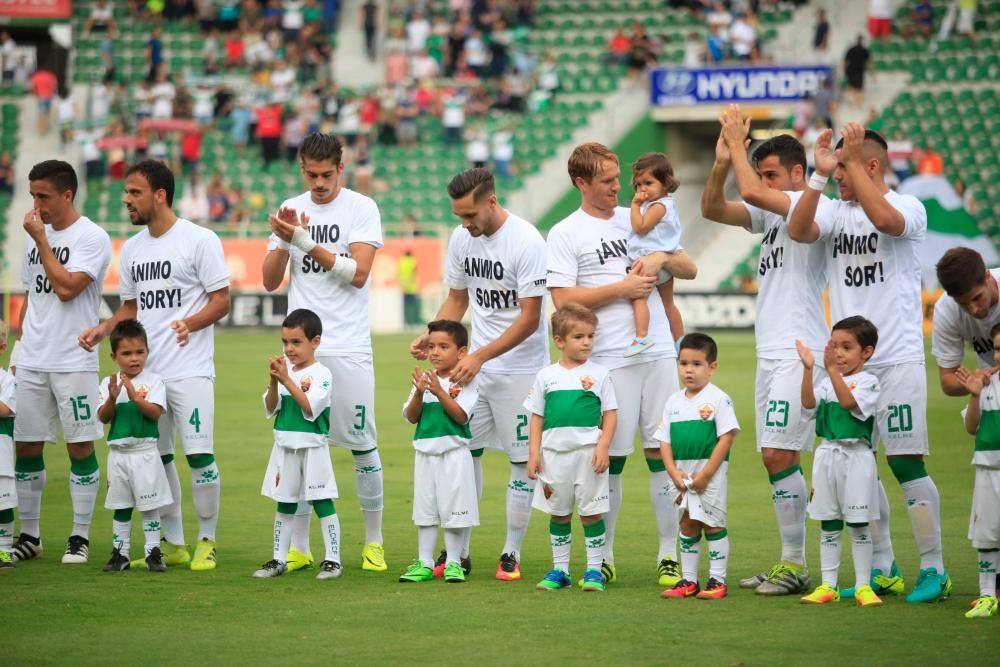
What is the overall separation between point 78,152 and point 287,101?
5.60 m

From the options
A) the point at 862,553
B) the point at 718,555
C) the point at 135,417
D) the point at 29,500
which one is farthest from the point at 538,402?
the point at 29,500

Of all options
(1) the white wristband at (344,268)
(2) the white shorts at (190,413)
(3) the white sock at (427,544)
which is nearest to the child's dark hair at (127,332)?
(2) the white shorts at (190,413)

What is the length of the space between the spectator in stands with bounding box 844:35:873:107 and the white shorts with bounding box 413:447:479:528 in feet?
87.5

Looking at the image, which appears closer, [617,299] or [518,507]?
[617,299]

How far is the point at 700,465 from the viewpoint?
7719mm

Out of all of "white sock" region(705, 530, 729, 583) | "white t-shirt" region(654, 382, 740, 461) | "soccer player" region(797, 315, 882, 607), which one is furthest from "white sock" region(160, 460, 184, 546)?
"soccer player" region(797, 315, 882, 607)

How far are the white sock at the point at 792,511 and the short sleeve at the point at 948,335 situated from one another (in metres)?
1.02

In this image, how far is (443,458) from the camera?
328 inches

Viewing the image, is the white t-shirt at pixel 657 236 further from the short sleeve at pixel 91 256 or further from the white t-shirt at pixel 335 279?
the short sleeve at pixel 91 256

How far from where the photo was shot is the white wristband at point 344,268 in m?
8.51

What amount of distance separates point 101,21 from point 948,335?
35.1 meters

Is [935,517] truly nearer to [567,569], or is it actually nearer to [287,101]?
[567,569]

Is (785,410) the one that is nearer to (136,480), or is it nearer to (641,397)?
(641,397)

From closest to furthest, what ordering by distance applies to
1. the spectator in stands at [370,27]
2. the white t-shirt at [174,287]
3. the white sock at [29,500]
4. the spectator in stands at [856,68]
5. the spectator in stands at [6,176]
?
the white t-shirt at [174,287] → the white sock at [29,500] → the spectator in stands at [856,68] → the spectator in stands at [6,176] → the spectator in stands at [370,27]
